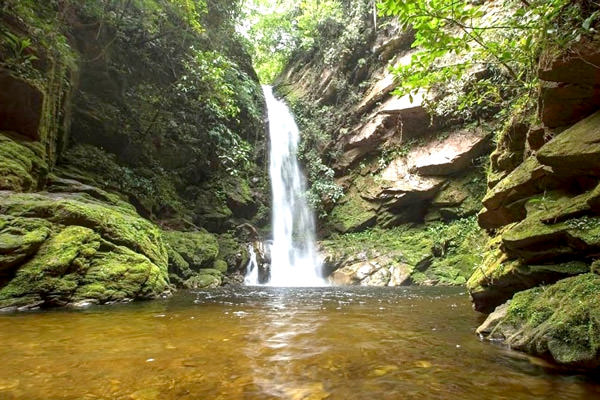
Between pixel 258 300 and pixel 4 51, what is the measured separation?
6.90 meters

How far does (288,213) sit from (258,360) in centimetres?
1337

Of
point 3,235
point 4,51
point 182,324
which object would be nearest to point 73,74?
point 4,51

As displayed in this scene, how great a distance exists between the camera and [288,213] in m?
16.3

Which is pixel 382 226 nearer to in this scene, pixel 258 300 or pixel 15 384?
pixel 258 300

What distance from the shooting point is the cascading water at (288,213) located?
45.0 feet

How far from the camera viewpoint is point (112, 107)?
11.5 meters

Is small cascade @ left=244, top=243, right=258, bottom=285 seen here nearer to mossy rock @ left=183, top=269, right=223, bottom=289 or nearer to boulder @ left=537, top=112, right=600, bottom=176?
mossy rock @ left=183, top=269, right=223, bottom=289

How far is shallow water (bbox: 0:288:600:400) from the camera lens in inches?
90.0

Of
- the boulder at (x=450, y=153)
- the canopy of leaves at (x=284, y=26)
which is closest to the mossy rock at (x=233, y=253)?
the boulder at (x=450, y=153)

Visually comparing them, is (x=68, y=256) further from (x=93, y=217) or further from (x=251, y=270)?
(x=251, y=270)

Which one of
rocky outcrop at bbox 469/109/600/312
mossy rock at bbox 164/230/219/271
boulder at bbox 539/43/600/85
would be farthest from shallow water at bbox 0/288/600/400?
mossy rock at bbox 164/230/219/271

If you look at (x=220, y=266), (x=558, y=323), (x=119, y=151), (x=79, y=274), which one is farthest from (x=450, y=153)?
(x=79, y=274)

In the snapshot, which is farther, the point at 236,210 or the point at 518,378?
the point at 236,210

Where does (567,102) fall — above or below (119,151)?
below
